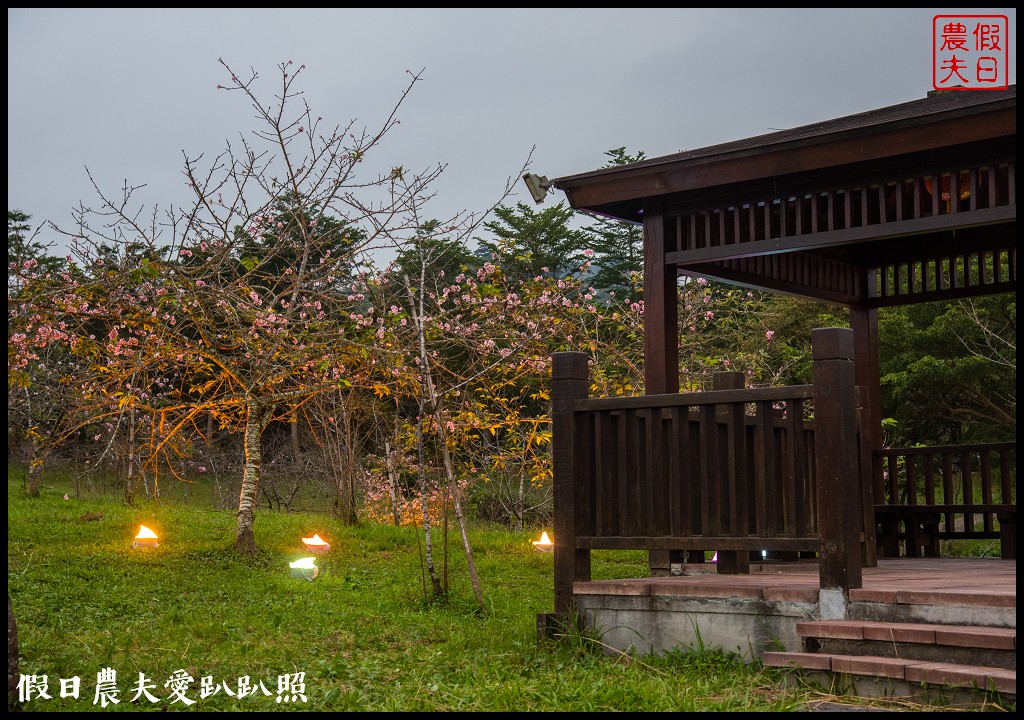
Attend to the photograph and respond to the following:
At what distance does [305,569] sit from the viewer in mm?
7414

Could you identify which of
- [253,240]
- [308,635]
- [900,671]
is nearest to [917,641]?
[900,671]

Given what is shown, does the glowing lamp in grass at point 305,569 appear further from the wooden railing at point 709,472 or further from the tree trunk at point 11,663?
the tree trunk at point 11,663

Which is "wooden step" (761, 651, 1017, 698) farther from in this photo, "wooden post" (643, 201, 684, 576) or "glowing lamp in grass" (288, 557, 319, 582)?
"glowing lamp in grass" (288, 557, 319, 582)

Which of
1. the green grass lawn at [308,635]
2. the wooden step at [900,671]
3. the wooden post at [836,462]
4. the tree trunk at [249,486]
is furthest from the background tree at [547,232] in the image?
the wooden step at [900,671]

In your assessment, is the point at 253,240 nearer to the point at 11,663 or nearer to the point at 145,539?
the point at 145,539

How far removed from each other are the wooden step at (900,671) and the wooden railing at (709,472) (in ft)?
1.25

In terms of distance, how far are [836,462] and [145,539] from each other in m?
6.27

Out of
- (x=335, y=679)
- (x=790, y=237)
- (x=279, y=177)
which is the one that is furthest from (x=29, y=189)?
(x=790, y=237)

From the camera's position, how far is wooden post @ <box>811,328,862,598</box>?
13.8ft

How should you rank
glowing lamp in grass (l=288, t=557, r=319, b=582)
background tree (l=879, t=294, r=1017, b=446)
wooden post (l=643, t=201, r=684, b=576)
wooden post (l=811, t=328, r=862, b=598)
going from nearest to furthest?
1. wooden post (l=811, t=328, r=862, b=598)
2. wooden post (l=643, t=201, r=684, b=576)
3. glowing lamp in grass (l=288, t=557, r=319, b=582)
4. background tree (l=879, t=294, r=1017, b=446)

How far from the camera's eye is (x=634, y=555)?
11070 mm

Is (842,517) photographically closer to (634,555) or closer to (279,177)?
(279,177)

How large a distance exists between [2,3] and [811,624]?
4043 mm

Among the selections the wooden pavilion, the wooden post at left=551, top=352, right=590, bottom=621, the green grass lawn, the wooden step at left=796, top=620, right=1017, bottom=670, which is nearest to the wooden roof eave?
the wooden pavilion
